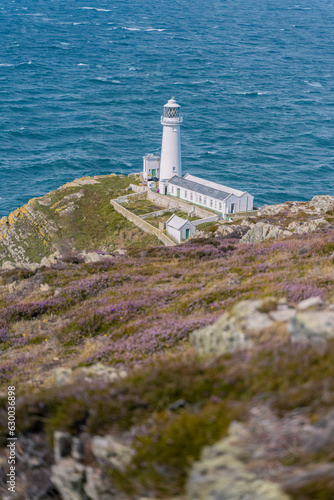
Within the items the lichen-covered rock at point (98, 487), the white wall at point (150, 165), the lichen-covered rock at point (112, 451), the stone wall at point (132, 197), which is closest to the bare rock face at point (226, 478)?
the lichen-covered rock at point (112, 451)

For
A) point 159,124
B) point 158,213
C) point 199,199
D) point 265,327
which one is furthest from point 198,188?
point 159,124

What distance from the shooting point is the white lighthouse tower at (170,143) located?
6981 centimetres

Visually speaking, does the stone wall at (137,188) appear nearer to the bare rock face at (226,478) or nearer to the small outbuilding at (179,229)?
the small outbuilding at (179,229)

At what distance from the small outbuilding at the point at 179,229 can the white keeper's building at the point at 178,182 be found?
7.79 metres

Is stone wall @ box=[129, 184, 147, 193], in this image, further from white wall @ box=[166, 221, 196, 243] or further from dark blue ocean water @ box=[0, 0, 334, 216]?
dark blue ocean water @ box=[0, 0, 334, 216]

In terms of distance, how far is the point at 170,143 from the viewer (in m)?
70.6

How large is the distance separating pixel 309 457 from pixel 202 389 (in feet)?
5.32

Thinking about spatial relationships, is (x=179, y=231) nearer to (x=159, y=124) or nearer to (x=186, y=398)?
(x=186, y=398)

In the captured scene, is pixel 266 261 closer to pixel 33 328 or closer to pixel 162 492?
pixel 33 328

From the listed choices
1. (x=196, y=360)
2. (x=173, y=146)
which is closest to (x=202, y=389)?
(x=196, y=360)

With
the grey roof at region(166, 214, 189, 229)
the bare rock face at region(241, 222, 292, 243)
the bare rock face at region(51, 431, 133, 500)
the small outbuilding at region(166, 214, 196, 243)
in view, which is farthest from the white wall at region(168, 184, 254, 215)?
the bare rock face at region(51, 431, 133, 500)

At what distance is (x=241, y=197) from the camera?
201 feet

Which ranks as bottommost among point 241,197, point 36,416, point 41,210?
point 41,210

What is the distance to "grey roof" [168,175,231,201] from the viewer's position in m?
61.6
